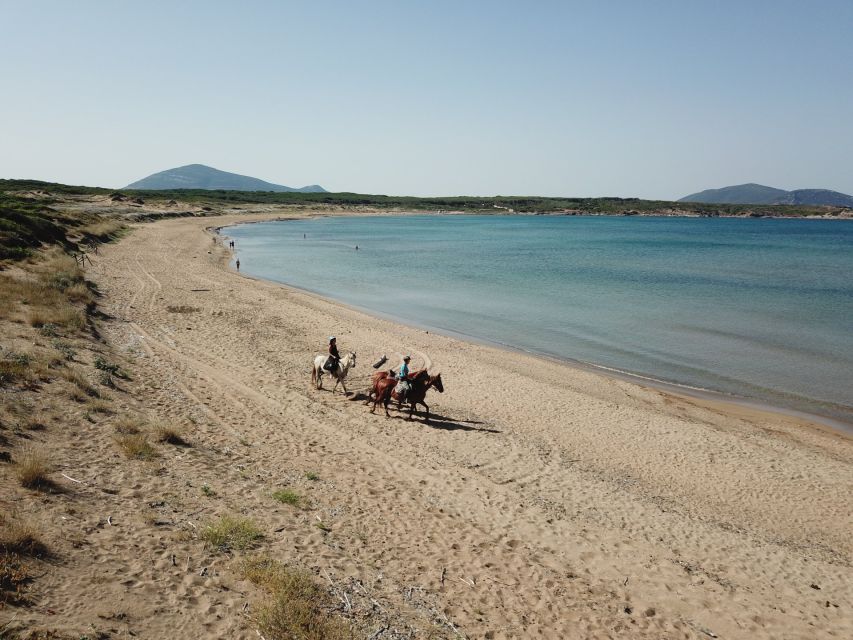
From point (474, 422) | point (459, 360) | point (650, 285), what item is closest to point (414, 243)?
point (650, 285)

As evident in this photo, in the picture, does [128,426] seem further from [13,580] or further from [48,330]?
[48,330]

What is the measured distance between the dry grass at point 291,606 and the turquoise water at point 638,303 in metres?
19.9

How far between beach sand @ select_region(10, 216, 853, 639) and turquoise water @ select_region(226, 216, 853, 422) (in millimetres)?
5080

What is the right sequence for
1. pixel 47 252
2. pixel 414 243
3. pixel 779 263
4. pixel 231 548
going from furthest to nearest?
pixel 414 243, pixel 779 263, pixel 47 252, pixel 231 548

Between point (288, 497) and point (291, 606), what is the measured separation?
10.9ft

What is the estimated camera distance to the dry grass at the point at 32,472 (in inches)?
306

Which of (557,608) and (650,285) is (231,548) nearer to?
(557,608)

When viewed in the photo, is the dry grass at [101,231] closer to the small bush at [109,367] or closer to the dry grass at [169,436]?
the small bush at [109,367]

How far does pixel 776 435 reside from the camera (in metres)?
17.0

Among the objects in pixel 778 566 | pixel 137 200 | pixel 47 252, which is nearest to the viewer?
pixel 778 566

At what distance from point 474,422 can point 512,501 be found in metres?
5.02

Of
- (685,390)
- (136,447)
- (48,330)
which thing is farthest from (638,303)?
(136,447)

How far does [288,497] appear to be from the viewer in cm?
952

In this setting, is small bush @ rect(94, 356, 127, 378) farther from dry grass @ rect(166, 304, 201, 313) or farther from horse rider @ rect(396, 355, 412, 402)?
dry grass @ rect(166, 304, 201, 313)
